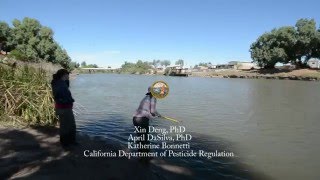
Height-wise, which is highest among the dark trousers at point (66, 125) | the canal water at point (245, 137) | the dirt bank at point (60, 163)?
the dark trousers at point (66, 125)

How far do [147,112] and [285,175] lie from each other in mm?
4100

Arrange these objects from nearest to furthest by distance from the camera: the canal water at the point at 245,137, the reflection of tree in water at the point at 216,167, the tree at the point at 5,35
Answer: the reflection of tree in water at the point at 216,167 < the canal water at the point at 245,137 < the tree at the point at 5,35

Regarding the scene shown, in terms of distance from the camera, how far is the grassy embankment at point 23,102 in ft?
36.6

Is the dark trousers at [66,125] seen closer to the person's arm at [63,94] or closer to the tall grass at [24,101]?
the person's arm at [63,94]

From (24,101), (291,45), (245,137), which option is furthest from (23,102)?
(291,45)

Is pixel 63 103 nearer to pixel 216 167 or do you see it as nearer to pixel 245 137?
pixel 216 167

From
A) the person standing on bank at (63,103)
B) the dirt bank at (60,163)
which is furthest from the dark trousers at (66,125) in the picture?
the dirt bank at (60,163)

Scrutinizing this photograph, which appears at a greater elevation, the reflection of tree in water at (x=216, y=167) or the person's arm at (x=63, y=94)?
the person's arm at (x=63, y=94)

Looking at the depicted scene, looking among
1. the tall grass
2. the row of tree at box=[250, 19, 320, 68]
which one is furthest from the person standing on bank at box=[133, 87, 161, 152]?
the row of tree at box=[250, 19, 320, 68]

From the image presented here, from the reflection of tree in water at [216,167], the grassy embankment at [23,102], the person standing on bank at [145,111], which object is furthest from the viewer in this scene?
the grassy embankment at [23,102]

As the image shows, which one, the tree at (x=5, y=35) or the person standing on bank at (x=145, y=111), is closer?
the person standing on bank at (x=145, y=111)

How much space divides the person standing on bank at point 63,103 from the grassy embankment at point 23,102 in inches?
118

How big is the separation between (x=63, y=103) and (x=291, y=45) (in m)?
86.2

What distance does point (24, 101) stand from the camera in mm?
11219
